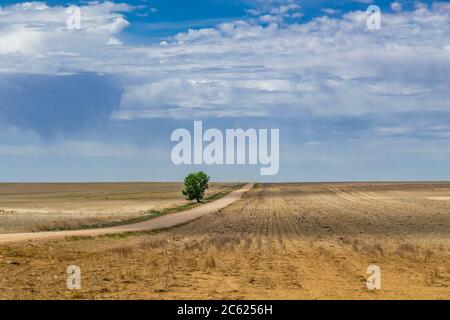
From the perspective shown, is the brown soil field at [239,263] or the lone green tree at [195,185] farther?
the lone green tree at [195,185]

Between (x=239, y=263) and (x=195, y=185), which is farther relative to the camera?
(x=195, y=185)

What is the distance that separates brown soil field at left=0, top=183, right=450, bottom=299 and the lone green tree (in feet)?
170

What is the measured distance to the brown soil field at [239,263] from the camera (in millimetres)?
20278

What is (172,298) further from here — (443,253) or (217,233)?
(217,233)

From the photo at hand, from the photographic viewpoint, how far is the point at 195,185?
99625 millimetres

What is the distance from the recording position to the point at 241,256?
30.1 m

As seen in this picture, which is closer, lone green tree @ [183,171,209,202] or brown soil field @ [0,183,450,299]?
brown soil field @ [0,183,450,299]

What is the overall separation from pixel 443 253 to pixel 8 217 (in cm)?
4468

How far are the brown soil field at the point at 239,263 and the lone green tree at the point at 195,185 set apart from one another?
51.7 metres

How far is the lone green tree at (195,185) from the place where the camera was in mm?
99438

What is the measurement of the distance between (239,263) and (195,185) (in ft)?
237

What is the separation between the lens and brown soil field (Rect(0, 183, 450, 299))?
66.5 feet

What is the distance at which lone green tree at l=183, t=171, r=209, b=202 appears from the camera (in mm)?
99438
